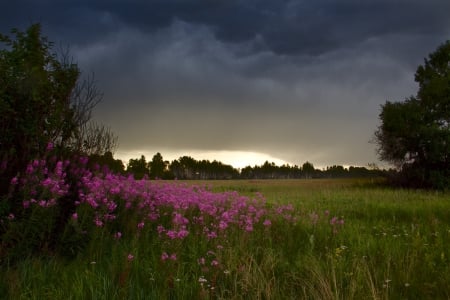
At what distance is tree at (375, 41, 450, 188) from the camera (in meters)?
25.1

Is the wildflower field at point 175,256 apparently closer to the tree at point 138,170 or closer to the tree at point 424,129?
the tree at point 138,170

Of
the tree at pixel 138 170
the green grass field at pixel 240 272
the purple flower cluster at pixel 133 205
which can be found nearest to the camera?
the green grass field at pixel 240 272

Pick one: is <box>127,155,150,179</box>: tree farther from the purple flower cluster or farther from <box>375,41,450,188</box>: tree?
<box>375,41,450,188</box>: tree

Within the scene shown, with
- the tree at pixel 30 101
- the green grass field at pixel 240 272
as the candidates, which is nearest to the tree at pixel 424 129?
the green grass field at pixel 240 272

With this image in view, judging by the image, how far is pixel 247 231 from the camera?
21.8 ft

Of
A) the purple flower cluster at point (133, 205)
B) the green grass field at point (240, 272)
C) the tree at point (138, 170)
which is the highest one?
the tree at point (138, 170)

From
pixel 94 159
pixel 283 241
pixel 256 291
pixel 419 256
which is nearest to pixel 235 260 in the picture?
pixel 256 291

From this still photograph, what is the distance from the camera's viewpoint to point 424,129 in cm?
2514

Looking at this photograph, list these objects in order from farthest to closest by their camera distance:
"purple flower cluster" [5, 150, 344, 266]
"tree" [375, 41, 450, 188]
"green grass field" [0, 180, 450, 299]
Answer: "tree" [375, 41, 450, 188] < "purple flower cluster" [5, 150, 344, 266] < "green grass field" [0, 180, 450, 299]

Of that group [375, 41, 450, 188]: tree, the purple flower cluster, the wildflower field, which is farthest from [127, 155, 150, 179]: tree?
[375, 41, 450, 188]: tree

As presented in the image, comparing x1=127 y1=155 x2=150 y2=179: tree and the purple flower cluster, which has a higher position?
x1=127 y1=155 x2=150 y2=179: tree

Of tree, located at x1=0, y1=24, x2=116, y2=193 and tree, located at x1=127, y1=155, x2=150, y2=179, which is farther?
tree, located at x1=127, y1=155, x2=150, y2=179

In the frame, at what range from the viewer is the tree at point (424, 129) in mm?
25094

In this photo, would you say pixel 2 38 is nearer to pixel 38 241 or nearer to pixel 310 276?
pixel 38 241
